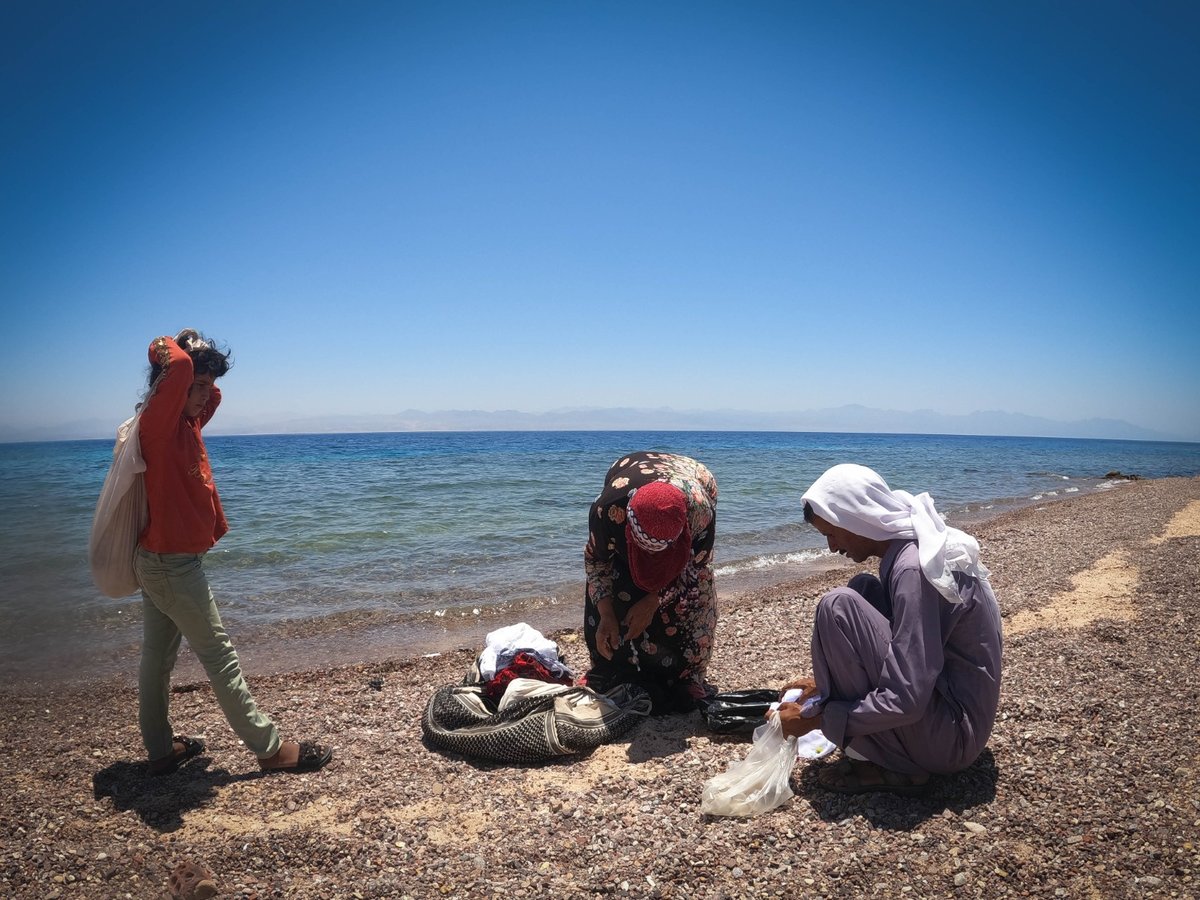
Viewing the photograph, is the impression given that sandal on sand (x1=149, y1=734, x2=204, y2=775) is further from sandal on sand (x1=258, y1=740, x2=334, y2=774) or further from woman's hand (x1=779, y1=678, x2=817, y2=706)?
woman's hand (x1=779, y1=678, x2=817, y2=706)

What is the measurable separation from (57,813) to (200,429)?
201cm

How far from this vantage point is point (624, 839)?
113 inches

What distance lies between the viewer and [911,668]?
269cm

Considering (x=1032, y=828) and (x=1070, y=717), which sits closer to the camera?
(x=1032, y=828)

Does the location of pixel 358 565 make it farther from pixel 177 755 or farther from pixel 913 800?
pixel 913 800

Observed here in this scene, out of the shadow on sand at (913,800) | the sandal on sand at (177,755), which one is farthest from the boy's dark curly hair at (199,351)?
the shadow on sand at (913,800)

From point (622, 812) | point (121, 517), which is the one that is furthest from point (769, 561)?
point (121, 517)

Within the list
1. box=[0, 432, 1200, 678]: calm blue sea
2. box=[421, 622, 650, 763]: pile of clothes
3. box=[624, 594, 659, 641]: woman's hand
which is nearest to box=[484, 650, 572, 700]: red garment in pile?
box=[421, 622, 650, 763]: pile of clothes

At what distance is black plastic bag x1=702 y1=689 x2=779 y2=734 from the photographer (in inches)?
152

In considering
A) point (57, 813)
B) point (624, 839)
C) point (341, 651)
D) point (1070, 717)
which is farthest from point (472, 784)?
point (341, 651)

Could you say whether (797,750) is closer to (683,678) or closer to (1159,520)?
(683,678)

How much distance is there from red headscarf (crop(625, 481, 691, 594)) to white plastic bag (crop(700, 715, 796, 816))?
94cm

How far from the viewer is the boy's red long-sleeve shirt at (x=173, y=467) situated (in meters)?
3.15

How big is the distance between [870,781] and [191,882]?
9.65ft
